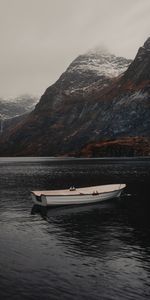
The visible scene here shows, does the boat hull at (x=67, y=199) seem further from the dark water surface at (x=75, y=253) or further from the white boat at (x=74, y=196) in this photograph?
the dark water surface at (x=75, y=253)

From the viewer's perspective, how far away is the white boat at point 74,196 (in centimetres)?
8000

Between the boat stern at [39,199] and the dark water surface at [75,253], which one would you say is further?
the boat stern at [39,199]

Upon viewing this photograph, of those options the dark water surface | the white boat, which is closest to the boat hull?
the white boat

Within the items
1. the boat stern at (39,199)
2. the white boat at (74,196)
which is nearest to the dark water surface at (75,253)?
the boat stern at (39,199)

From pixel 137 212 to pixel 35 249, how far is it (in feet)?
94.8

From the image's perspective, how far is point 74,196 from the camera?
8269cm

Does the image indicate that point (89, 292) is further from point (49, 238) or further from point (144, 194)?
point (144, 194)

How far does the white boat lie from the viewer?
262 ft

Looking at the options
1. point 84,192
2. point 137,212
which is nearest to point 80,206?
point 84,192

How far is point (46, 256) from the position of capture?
45250 mm

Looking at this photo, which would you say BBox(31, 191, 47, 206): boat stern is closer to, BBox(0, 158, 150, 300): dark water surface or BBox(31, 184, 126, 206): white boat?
BBox(31, 184, 126, 206): white boat

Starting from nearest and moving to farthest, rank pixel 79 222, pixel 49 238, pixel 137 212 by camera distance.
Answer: pixel 49 238
pixel 79 222
pixel 137 212

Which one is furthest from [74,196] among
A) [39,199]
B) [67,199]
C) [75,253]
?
[75,253]

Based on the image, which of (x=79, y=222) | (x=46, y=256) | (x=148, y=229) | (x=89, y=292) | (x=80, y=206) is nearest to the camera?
(x=89, y=292)
